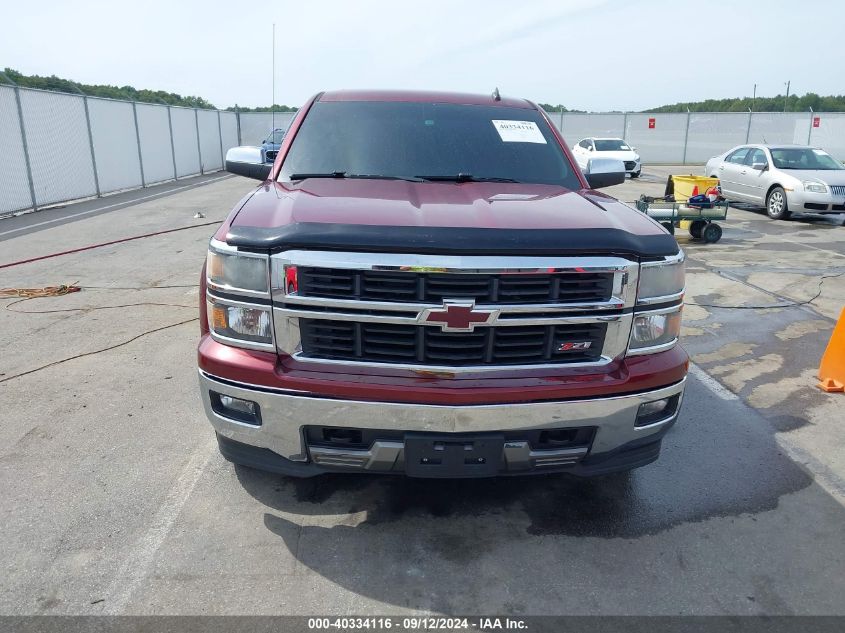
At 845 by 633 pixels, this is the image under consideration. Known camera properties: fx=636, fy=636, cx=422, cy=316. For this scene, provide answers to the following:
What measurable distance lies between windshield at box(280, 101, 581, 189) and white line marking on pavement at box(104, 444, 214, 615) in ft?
5.66

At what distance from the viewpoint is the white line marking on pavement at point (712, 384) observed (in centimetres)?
464

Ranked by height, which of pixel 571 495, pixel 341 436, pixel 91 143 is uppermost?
pixel 91 143

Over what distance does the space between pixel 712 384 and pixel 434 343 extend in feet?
10.4

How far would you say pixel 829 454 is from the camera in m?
3.79

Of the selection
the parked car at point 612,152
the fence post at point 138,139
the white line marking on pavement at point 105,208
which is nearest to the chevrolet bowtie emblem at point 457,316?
the white line marking on pavement at point 105,208

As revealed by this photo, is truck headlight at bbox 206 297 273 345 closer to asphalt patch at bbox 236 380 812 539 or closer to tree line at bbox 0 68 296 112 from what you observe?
asphalt patch at bbox 236 380 812 539

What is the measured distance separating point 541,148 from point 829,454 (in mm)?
2549

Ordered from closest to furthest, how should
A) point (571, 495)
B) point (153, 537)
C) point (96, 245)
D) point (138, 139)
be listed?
point (153, 537)
point (571, 495)
point (96, 245)
point (138, 139)

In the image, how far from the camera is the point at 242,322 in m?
2.62

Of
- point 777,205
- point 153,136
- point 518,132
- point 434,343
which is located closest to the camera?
point 434,343

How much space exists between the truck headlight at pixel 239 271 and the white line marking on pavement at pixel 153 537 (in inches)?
47.0

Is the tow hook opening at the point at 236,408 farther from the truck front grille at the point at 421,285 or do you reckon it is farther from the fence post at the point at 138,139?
the fence post at the point at 138,139

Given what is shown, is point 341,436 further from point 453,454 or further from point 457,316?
point 457,316

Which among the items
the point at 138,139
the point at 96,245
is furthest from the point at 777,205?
the point at 138,139
